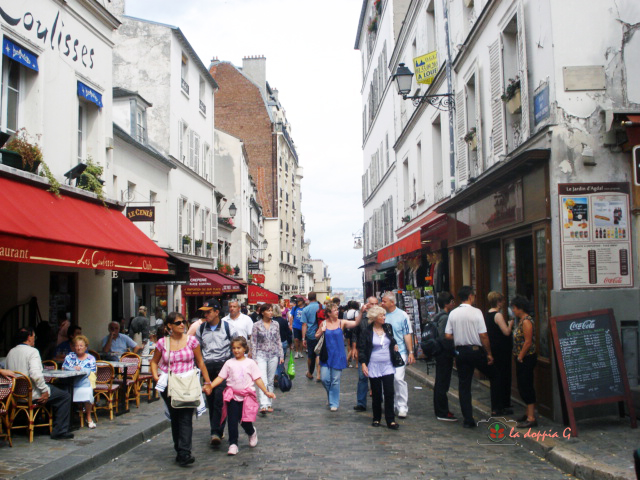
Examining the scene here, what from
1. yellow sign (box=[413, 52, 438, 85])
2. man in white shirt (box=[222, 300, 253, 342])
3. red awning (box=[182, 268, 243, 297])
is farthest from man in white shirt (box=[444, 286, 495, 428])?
red awning (box=[182, 268, 243, 297])

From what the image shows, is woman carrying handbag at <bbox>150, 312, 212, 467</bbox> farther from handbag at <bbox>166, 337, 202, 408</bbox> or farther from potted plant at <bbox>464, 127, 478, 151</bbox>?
potted plant at <bbox>464, 127, 478, 151</bbox>

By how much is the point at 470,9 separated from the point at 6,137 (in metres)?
9.49

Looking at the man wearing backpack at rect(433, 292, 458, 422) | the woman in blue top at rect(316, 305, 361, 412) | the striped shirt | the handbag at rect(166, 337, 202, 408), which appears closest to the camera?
the handbag at rect(166, 337, 202, 408)

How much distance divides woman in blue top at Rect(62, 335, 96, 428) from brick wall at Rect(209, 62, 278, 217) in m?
44.9

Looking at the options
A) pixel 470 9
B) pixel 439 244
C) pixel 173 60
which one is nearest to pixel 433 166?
pixel 439 244

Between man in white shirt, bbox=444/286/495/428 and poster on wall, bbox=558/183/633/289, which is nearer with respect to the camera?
poster on wall, bbox=558/183/633/289

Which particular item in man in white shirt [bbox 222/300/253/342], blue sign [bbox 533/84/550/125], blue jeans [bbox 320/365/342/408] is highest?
blue sign [bbox 533/84/550/125]

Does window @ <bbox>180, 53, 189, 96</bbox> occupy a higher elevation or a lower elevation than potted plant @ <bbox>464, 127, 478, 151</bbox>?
higher

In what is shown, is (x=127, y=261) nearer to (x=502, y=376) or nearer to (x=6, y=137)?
(x=6, y=137)

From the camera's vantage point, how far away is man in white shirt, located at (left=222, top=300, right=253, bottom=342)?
31.2 ft

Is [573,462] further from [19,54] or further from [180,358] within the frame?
[19,54]

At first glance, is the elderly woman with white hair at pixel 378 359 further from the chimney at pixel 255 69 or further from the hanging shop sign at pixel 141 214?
the chimney at pixel 255 69

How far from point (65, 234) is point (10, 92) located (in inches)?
129

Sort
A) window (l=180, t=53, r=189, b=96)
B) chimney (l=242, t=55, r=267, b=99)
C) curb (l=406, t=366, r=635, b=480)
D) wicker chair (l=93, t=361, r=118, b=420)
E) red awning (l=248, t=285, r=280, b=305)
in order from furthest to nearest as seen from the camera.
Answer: chimney (l=242, t=55, r=267, b=99) < red awning (l=248, t=285, r=280, b=305) < window (l=180, t=53, r=189, b=96) < wicker chair (l=93, t=361, r=118, b=420) < curb (l=406, t=366, r=635, b=480)
